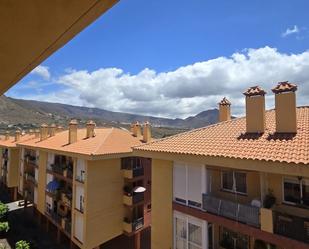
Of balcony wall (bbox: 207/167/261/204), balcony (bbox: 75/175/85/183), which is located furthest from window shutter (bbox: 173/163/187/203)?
balcony (bbox: 75/175/85/183)

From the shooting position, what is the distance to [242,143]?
1429 cm

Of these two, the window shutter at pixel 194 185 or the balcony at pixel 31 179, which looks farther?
the balcony at pixel 31 179

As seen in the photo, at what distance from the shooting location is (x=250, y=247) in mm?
14117

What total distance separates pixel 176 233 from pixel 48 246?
20.1 metres

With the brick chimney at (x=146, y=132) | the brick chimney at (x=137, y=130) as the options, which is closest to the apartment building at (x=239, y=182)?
the brick chimney at (x=146, y=132)

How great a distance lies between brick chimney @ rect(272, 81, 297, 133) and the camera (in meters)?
14.0

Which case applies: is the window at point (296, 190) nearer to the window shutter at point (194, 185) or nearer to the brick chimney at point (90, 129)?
the window shutter at point (194, 185)

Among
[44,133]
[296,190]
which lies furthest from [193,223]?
[44,133]

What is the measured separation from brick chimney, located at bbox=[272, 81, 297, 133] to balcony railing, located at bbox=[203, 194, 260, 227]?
493 centimetres

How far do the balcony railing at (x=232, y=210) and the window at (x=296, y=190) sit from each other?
71.6 inches

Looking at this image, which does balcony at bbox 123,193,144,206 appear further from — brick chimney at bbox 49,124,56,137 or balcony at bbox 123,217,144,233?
brick chimney at bbox 49,124,56,137

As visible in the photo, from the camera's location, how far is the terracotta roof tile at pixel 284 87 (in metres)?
14.1

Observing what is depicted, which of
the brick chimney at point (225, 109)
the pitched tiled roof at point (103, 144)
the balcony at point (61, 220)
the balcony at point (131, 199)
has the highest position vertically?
the brick chimney at point (225, 109)

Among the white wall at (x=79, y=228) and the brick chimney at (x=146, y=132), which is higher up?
the brick chimney at (x=146, y=132)
